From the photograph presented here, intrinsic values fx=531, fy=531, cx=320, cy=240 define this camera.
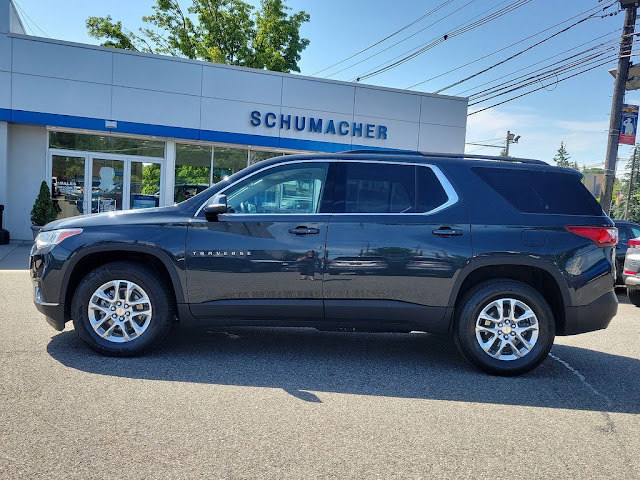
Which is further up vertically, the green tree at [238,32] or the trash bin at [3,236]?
the green tree at [238,32]

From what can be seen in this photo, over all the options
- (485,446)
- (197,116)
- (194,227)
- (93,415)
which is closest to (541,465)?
(485,446)

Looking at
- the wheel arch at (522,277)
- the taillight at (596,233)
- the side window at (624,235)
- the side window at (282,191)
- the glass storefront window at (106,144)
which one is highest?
the glass storefront window at (106,144)

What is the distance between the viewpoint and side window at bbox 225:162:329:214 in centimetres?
470

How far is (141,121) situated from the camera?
1533 cm

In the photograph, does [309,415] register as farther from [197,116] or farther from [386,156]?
[197,116]

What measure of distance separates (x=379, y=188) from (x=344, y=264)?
773 millimetres

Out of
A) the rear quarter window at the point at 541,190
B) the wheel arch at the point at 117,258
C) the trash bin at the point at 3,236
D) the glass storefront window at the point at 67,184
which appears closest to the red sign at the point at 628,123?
the rear quarter window at the point at 541,190

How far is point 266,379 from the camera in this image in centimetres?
427

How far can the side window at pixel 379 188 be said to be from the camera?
15.4 ft

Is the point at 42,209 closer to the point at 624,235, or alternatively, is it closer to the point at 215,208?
the point at 215,208

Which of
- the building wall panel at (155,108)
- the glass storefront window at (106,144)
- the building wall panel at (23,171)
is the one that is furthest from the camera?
the glass storefront window at (106,144)

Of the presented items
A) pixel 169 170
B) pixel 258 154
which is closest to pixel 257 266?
pixel 169 170

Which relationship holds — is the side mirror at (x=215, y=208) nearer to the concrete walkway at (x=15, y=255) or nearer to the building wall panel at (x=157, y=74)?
the concrete walkway at (x=15, y=255)

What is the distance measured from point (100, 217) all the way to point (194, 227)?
855 mm
